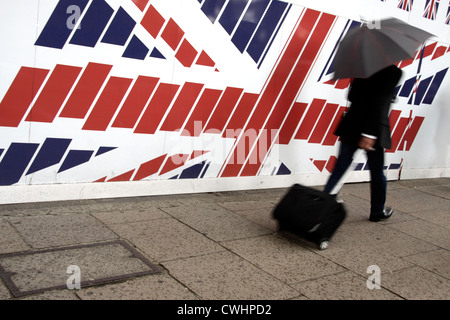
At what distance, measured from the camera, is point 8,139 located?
4.38m

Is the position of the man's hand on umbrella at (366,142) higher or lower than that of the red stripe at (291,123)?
higher

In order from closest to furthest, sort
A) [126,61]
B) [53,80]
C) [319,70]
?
[53,80], [126,61], [319,70]

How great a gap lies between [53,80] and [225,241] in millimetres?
2139

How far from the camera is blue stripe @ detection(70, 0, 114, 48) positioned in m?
4.54

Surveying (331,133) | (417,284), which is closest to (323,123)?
(331,133)

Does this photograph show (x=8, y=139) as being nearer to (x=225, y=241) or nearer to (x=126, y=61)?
(x=126, y=61)

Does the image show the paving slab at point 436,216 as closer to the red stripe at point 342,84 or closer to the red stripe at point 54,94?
the red stripe at point 342,84

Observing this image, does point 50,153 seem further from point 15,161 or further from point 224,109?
point 224,109

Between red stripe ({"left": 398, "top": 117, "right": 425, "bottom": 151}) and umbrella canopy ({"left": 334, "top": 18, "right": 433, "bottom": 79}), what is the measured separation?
133 inches

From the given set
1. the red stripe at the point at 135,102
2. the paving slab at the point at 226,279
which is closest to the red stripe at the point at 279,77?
the red stripe at the point at 135,102

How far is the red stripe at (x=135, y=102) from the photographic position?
495cm

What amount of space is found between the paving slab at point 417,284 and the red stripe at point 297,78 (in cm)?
247

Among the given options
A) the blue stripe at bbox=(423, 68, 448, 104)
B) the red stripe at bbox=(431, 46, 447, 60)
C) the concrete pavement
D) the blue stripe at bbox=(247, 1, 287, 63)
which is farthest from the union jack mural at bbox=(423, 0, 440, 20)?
the concrete pavement
